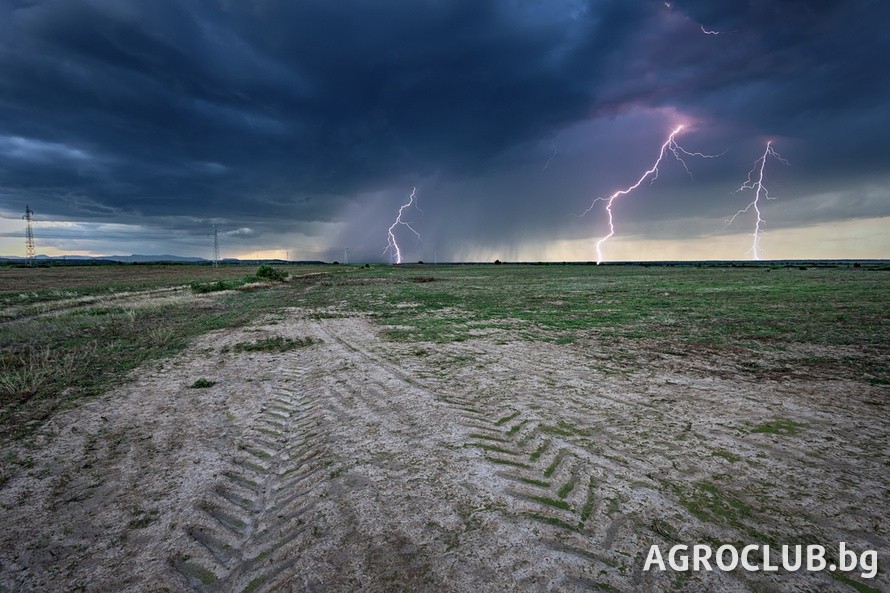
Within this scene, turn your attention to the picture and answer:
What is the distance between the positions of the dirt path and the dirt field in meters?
0.02

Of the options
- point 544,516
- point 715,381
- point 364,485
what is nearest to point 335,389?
point 364,485

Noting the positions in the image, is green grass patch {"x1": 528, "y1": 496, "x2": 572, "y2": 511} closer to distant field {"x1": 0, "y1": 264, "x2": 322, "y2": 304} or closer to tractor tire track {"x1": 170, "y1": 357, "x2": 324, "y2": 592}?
tractor tire track {"x1": 170, "y1": 357, "x2": 324, "y2": 592}

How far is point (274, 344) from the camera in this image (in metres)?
12.4

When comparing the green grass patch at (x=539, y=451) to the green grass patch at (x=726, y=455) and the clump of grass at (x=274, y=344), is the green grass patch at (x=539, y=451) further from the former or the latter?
the clump of grass at (x=274, y=344)

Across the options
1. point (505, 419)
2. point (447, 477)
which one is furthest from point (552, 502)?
point (505, 419)

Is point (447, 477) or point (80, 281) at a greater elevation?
point (80, 281)

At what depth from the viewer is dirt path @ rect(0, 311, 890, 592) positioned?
3.11 m

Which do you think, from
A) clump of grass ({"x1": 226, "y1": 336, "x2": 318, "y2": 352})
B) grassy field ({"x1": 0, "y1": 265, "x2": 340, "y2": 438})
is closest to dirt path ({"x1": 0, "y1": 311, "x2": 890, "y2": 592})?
grassy field ({"x1": 0, "y1": 265, "x2": 340, "y2": 438})

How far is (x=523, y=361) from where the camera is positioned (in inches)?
393

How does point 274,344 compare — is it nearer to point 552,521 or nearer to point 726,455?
point 552,521

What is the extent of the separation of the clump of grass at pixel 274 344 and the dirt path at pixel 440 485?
12.4 feet

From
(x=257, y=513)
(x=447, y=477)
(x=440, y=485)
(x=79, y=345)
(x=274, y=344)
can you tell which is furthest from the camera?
(x=274, y=344)

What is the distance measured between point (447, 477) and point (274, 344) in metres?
9.89

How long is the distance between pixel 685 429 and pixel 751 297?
25749mm
